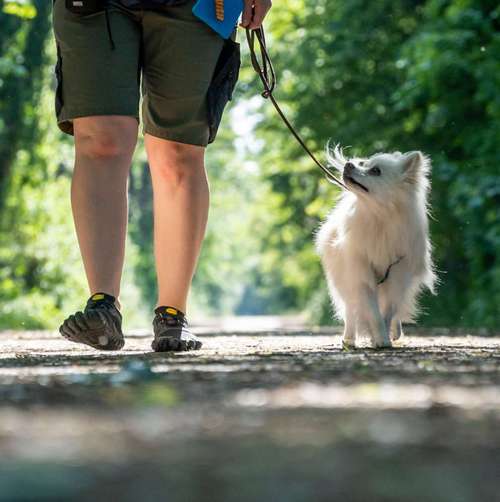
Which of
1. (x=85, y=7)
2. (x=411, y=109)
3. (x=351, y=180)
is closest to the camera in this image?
(x=85, y=7)

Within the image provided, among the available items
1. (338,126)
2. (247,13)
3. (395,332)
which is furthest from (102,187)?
(338,126)

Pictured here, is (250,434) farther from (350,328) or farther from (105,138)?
(350,328)

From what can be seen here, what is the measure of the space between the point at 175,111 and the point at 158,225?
53 cm

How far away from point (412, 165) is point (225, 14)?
5.61 feet

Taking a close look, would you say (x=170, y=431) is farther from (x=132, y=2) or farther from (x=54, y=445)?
(x=132, y=2)

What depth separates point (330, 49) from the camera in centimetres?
1731

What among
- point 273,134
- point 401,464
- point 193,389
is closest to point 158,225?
point 193,389

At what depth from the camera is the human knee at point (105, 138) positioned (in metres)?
4.95

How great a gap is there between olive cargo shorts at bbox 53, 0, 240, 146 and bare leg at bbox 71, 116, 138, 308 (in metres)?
0.08

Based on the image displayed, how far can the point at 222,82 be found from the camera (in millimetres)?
5285

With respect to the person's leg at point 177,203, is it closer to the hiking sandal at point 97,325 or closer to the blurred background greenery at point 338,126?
the hiking sandal at point 97,325

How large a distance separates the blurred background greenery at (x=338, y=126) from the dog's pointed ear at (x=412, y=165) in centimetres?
497

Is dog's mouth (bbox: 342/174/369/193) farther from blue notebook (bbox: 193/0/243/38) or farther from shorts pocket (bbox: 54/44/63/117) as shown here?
shorts pocket (bbox: 54/44/63/117)

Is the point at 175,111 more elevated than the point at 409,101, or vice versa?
the point at 409,101
